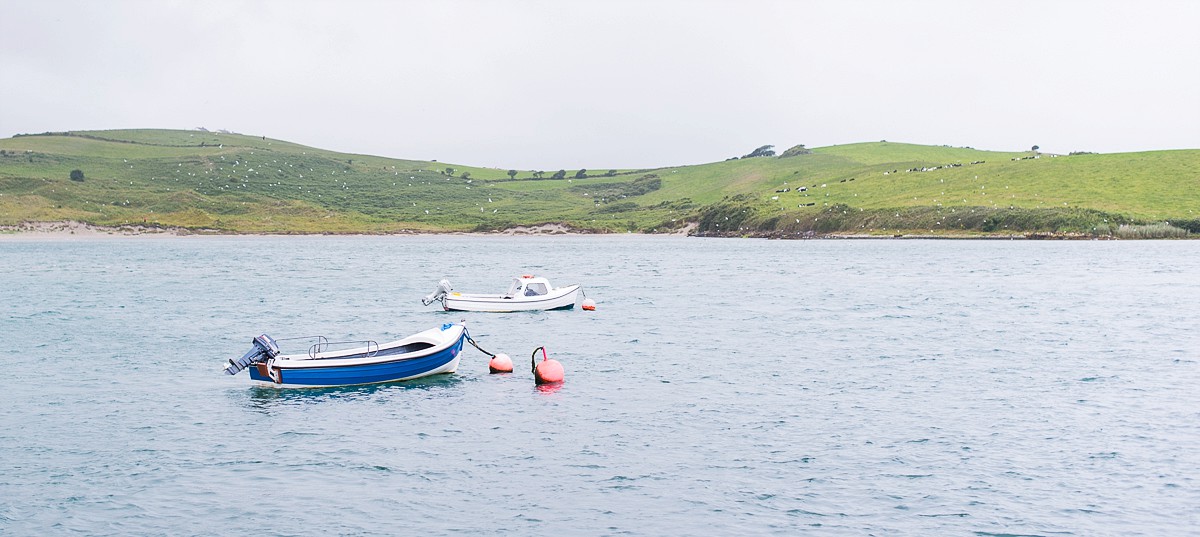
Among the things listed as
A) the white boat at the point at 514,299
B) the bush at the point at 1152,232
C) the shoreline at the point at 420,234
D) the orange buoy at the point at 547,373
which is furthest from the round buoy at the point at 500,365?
the bush at the point at 1152,232

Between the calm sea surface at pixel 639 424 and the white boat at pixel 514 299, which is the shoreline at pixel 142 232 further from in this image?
the white boat at pixel 514 299

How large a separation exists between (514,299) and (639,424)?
1180 inches

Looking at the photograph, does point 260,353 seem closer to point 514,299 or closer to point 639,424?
point 639,424

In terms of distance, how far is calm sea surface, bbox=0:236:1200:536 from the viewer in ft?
66.8

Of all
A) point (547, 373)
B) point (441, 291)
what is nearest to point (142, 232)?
point (441, 291)

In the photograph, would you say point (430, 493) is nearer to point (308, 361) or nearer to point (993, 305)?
point (308, 361)

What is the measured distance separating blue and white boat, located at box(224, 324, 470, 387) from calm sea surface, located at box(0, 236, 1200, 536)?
0.66m

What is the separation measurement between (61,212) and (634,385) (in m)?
168

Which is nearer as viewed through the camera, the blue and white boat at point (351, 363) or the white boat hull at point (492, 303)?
the blue and white boat at point (351, 363)

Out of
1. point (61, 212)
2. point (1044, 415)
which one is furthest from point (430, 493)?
point (61, 212)

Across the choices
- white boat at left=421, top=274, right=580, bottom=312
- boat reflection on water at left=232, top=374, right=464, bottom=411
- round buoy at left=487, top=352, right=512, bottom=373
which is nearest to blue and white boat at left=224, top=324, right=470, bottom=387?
boat reflection on water at left=232, top=374, right=464, bottom=411

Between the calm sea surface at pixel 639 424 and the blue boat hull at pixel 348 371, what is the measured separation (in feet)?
1.92

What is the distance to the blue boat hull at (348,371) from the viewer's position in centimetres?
3281

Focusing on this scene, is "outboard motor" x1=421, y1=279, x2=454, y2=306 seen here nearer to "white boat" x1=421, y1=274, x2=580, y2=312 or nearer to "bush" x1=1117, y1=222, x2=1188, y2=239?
"white boat" x1=421, y1=274, x2=580, y2=312
